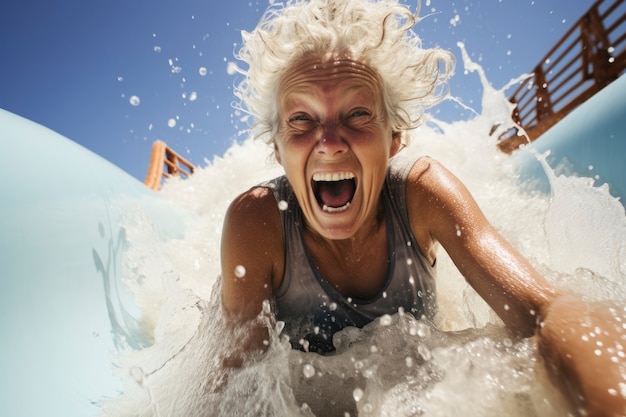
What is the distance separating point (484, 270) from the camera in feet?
3.94

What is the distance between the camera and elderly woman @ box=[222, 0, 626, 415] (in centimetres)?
143

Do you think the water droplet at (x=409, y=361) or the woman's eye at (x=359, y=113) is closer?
the water droplet at (x=409, y=361)

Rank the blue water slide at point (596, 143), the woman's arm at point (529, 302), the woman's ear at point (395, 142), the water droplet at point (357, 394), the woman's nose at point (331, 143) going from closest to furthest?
the woman's arm at point (529, 302) → the water droplet at point (357, 394) → the woman's nose at point (331, 143) → the woman's ear at point (395, 142) → the blue water slide at point (596, 143)

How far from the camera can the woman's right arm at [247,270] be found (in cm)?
143

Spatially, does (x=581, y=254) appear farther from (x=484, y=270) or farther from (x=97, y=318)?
(x=97, y=318)

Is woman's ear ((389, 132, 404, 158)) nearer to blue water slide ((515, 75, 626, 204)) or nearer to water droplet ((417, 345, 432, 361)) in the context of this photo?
water droplet ((417, 345, 432, 361))

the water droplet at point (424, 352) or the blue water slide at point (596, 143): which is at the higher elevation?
the blue water slide at point (596, 143)

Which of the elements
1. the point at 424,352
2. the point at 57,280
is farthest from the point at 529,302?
the point at 57,280

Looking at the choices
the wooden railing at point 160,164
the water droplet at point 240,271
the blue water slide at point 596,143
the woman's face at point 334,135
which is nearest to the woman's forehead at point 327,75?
the woman's face at point 334,135

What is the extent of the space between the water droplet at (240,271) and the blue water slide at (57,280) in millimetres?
861

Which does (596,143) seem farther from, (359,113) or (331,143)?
(331,143)

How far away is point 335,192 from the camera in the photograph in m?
1.73

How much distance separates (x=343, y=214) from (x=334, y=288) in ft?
1.06

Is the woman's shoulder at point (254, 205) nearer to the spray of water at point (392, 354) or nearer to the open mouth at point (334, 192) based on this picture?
the open mouth at point (334, 192)
